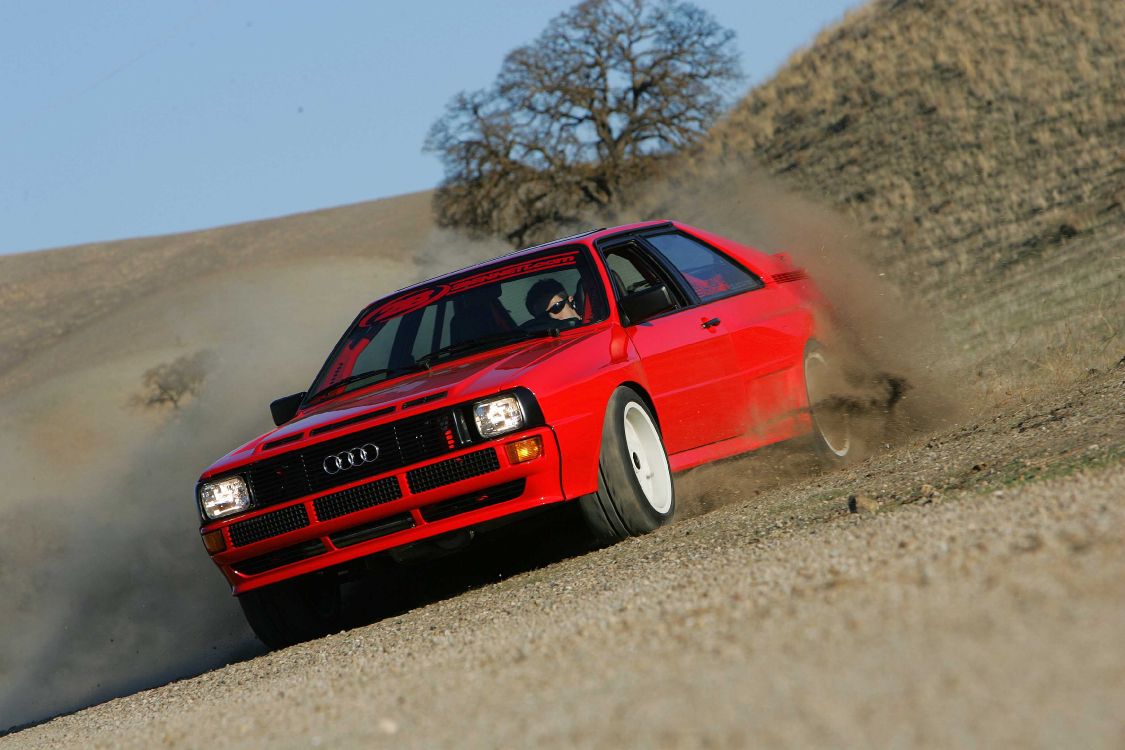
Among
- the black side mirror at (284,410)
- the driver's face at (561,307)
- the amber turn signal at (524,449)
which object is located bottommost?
the amber turn signal at (524,449)

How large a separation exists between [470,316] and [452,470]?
1479mm

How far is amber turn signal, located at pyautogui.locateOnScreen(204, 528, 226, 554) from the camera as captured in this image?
22.1ft

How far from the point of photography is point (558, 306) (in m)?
7.63

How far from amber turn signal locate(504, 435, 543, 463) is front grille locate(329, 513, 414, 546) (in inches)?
20.4

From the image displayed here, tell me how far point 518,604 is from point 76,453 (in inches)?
942

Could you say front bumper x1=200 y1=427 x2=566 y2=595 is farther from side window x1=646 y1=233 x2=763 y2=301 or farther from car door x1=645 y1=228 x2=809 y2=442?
side window x1=646 y1=233 x2=763 y2=301

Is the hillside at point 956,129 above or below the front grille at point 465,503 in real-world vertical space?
above

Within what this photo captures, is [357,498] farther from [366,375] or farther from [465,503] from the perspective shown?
[366,375]

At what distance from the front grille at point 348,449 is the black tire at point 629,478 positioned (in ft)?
2.28

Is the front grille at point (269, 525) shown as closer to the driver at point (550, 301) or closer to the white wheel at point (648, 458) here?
the white wheel at point (648, 458)

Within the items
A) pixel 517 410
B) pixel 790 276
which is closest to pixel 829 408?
pixel 790 276

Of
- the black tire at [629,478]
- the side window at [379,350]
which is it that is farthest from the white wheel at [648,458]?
the side window at [379,350]

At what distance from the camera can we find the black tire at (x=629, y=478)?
6.61m

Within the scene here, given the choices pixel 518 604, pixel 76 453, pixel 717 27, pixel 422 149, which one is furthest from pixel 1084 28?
pixel 518 604
